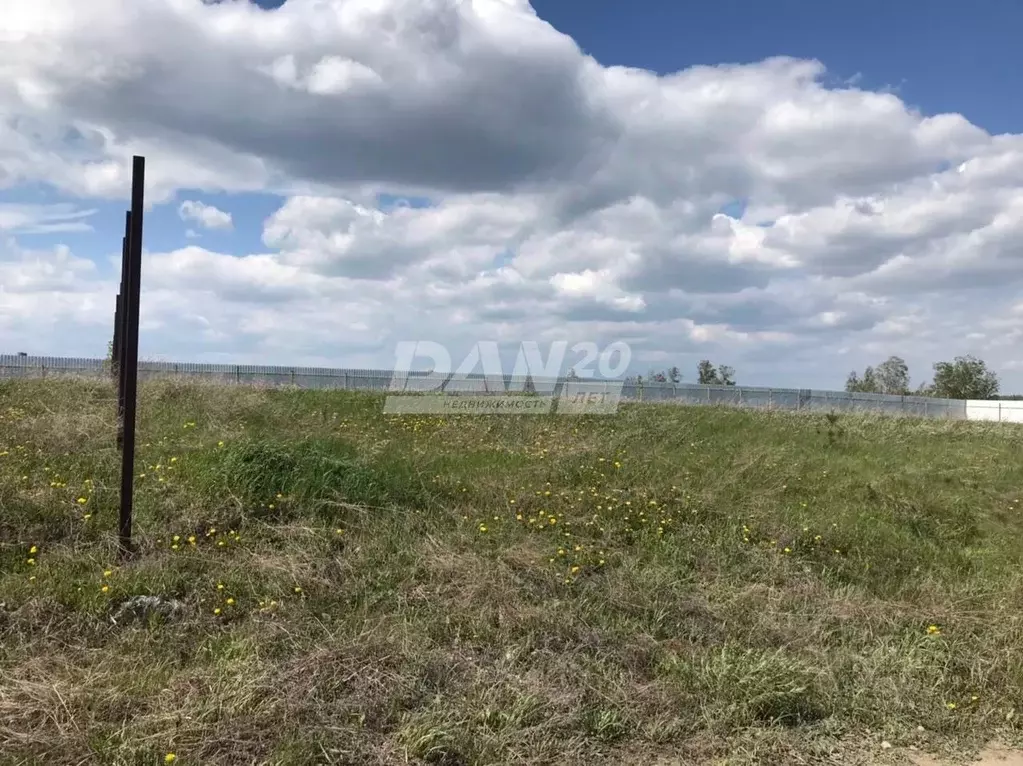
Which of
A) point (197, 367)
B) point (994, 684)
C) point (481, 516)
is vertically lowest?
point (994, 684)

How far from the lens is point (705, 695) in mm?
3729

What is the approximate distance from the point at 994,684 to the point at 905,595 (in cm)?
145

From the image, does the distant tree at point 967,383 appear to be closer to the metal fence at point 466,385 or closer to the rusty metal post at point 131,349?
the metal fence at point 466,385

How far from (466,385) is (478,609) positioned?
11.6m

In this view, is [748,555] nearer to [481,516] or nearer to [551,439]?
[481,516]

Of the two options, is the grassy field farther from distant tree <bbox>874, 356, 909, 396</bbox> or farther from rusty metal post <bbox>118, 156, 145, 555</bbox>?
distant tree <bbox>874, 356, 909, 396</bbox>

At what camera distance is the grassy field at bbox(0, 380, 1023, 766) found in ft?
10.7

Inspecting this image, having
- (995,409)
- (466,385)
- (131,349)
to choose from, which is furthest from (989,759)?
(995,409)

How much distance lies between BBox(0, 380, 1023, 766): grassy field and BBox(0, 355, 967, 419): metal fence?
5.92 meters

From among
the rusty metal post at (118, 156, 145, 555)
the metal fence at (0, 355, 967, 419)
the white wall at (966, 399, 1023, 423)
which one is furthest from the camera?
the white wall at (966, 399, 1023, 423)

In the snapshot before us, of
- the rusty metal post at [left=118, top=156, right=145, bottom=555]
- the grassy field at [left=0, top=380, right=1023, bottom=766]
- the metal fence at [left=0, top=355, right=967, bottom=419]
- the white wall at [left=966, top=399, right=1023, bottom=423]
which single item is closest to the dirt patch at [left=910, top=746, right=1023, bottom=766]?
the grassy field at [left=0, top=380, right=1023, bottom=766]

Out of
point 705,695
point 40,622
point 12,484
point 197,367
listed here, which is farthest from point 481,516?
point 197,367

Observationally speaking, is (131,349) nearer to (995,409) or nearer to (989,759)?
(989,759)

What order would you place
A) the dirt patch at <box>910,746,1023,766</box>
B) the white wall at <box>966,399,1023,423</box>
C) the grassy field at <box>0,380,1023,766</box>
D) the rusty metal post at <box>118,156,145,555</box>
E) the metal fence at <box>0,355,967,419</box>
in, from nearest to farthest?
the grassy field at <box>0,380,1023,766</box> < the dirt patch at <box>910,746,1023,766</box> < the rusty metal post at <box>118,156,145,555</box> < the metal fence at <box>0,355,967,419</box> < the white wall at <box>966,399,1023,423</box>
